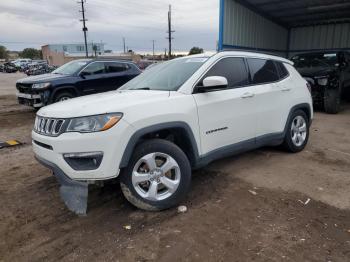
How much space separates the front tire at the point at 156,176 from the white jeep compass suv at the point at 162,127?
10mm

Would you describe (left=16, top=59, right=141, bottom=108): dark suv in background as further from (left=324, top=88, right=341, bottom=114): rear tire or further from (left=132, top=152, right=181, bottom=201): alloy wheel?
A: (left=132, top=152, right=181, bottom=201): alloy wheel

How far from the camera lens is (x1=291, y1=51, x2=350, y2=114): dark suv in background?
963 centimetres

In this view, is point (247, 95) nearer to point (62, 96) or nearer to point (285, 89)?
point (285, 89)

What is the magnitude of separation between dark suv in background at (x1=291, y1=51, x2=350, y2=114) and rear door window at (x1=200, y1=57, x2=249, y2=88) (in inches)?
234

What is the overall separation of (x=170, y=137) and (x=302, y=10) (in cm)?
1379

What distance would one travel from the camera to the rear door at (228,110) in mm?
3959

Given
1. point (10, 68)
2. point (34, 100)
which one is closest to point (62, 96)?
point (34, 100)

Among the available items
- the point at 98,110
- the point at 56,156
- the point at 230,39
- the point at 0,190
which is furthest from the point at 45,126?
the point at 230,39

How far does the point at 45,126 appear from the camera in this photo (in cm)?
349

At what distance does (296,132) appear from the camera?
18.6 ft

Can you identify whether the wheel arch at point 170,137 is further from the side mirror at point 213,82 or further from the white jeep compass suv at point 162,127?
the side mirror at point 213,82

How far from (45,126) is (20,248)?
47.6 inches

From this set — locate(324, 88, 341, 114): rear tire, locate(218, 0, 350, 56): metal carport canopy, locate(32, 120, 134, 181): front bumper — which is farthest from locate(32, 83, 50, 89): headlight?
locate(324, 88, 341, 114): rear tire

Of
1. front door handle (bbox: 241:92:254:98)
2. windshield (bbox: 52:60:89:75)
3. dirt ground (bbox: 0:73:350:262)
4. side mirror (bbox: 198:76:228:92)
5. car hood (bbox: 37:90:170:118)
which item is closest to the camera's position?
dirt ground (bbox: 0:73:350:262)
